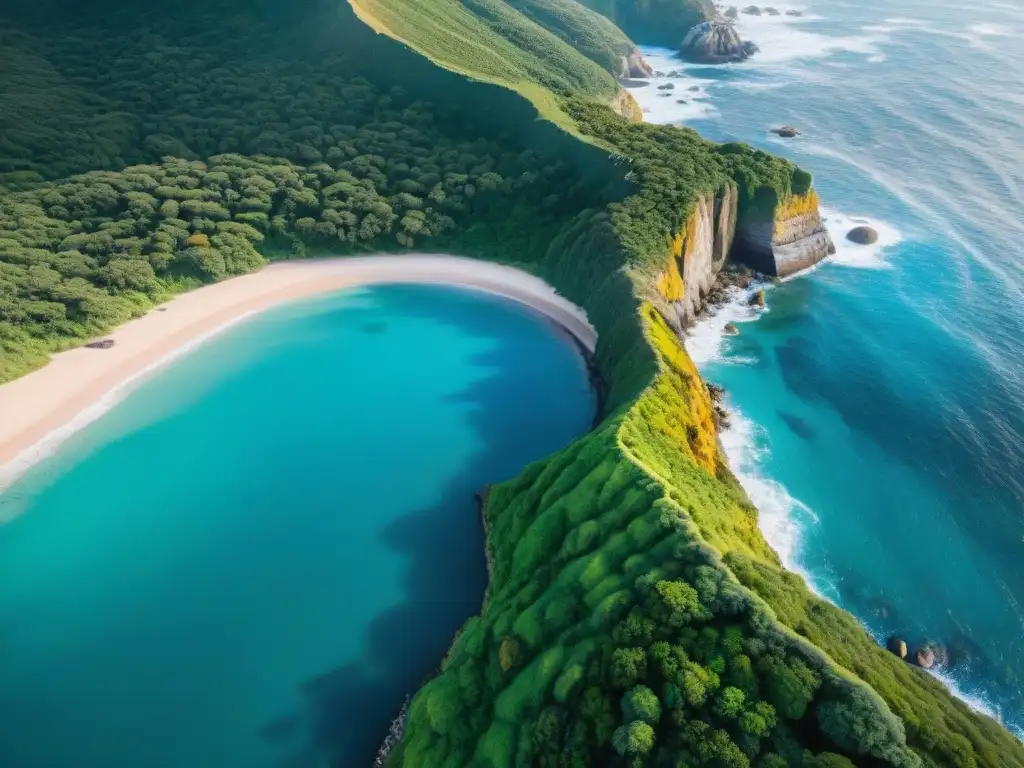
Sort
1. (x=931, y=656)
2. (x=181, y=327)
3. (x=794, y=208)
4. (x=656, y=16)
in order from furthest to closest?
(x=656, y=16) < (x=794, y=208) < (x=181, y=327) < (x=931, y=656)

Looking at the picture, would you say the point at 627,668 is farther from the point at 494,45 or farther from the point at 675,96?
the point at 675,96

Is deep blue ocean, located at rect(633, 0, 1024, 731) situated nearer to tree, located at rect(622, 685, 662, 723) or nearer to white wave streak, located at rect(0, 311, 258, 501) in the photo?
tree, located at rect(622, 685, 662, 723)

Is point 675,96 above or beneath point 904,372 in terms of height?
above

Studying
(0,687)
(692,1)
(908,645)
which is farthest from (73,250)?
(692,1)

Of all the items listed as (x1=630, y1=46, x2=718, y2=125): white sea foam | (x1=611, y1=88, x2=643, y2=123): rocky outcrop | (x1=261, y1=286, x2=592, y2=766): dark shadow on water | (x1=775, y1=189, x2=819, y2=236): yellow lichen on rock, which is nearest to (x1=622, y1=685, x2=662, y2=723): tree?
(x1=261, y1=286, x2=592, y2=766): dark shadow on water

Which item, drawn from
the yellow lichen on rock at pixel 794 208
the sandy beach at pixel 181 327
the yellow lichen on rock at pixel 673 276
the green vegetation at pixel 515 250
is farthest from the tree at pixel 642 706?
the yellow lichen on rock at pixel 794 208

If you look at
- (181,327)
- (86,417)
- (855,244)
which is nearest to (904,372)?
(855,244)
